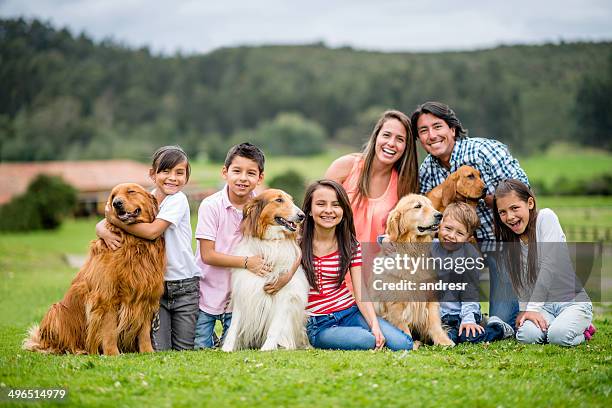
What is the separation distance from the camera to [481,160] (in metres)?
8.25

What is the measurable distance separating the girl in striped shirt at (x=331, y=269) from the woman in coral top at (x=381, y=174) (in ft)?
2.40

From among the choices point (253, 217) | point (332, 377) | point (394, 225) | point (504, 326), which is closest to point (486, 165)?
point (394, 225)

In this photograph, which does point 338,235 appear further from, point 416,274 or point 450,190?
point 450,190

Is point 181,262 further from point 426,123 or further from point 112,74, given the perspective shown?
point 112,74

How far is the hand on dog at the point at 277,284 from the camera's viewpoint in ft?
22.6

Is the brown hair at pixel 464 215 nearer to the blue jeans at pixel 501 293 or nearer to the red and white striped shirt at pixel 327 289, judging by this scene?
the blue jeans at pixel 501 293

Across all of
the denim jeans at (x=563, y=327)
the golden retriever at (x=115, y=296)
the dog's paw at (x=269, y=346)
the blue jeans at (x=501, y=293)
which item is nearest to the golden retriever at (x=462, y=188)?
the blue jeans at (x=501, y=293)

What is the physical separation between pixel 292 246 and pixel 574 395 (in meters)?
3.23

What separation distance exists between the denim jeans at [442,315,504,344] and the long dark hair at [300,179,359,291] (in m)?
1.48

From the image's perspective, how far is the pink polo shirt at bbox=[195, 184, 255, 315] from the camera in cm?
730

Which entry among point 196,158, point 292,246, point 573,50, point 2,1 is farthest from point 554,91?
point 292,246

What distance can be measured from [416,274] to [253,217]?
2008 mm

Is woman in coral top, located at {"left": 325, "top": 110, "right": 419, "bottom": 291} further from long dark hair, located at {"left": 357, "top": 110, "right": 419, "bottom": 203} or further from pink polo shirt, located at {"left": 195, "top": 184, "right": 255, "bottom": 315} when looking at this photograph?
pink polo shirt, located at {"left": 195, "top": 184, "right": 255, "bottom": 315}

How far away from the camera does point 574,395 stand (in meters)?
5.24
